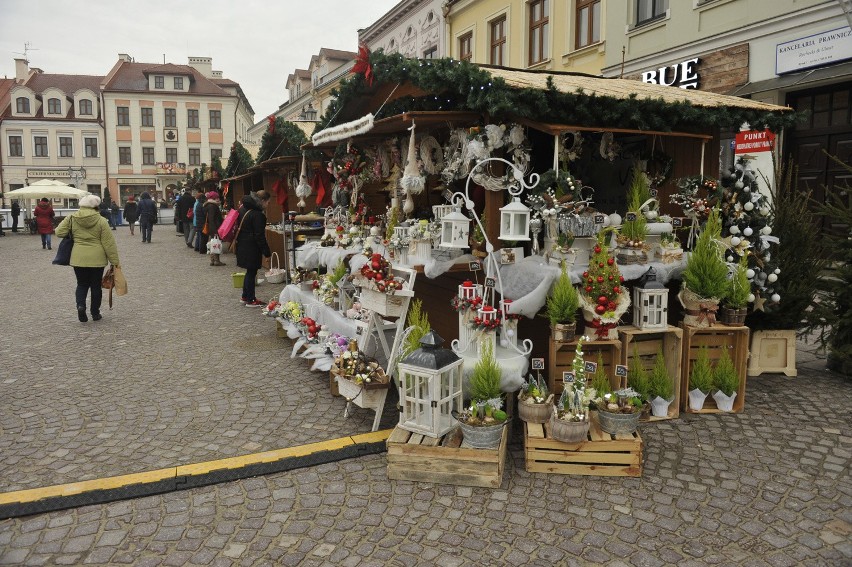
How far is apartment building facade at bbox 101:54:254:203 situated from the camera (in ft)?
166

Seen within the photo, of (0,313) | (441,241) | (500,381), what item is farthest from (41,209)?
(500,381)

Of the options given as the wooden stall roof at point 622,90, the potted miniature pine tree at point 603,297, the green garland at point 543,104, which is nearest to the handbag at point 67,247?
the green garland at point 543,104

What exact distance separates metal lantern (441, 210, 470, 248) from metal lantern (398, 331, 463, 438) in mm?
1559

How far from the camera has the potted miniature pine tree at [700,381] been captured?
545 centimetres

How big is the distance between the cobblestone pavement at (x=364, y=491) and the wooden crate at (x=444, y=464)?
0.07 metres

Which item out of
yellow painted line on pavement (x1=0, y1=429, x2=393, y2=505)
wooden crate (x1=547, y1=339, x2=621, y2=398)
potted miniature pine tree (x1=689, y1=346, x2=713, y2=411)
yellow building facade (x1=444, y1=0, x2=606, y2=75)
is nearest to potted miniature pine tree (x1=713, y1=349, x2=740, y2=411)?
potted miniature pine tree (x1=689, y1=346, x2=713, y2=411)

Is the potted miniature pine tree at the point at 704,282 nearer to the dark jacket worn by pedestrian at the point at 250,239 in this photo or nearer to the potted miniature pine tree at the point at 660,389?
the potted miniature pine tree at the point at 660,389

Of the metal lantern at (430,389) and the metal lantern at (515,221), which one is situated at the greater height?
the metal lantern at (515,221)

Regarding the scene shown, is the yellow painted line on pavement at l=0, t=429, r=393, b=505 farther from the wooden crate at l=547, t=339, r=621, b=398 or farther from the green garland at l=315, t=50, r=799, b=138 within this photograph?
the green garland at l=315, t=50, r=799, b=138

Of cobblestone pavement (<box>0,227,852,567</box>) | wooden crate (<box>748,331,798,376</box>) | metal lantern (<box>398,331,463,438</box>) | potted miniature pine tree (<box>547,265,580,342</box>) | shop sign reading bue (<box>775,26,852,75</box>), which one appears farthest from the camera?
shop sign reading bue (<box>775,26,852,75</box>)

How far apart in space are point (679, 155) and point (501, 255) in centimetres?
300

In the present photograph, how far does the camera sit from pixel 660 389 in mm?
5293

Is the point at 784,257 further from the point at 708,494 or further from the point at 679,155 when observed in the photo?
the point at 708,494

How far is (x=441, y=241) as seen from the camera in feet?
20.5
